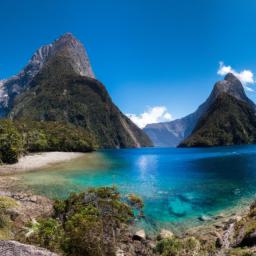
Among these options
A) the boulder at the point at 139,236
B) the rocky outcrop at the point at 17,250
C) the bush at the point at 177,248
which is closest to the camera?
the rocky outcrop at the point at 17,250

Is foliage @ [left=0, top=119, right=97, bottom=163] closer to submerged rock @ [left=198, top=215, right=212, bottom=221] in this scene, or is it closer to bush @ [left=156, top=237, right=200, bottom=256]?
submerged rock @ [left=198, top=215, right=212, bottom=221]

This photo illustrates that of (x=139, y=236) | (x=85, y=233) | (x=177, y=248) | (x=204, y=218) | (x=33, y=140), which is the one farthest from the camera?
(x=33, y=140)

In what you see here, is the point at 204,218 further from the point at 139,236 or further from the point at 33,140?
the point at 33,140

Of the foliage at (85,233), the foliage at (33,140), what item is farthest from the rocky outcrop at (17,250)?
the foliage at (33,140)

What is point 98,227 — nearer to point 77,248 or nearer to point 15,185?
point 77,248

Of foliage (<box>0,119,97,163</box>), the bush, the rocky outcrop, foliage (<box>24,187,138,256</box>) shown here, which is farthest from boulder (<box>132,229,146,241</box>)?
foliage (<box>0,119,97,163</box>)

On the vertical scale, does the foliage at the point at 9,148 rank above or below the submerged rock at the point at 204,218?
above

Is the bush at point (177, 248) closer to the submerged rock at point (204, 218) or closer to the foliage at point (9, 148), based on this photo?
the submerged rock at point (204, 218)

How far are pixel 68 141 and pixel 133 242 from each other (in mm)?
115564

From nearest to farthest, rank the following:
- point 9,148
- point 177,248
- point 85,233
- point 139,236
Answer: point 85,233
point 177,248
point 139,236
point 9,148

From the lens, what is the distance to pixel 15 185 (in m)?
37.0

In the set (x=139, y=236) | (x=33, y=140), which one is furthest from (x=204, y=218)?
(x=33, y=140)

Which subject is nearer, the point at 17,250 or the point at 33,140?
the point at 17,250

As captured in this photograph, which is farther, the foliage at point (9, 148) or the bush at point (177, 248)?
the foliage at point (9, 148)
